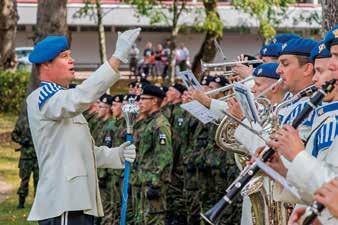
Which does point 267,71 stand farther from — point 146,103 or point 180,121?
point 180,121

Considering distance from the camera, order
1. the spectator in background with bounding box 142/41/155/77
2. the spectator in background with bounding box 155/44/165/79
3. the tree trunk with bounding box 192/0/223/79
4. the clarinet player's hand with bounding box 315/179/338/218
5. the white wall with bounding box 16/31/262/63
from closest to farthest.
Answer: the clarinet player's hand with bounding box 315/179/338/218
the tree trunk with bounding box 192/0/223/79
the spectator in background with bounding box 142/41/155/77
the spectator in background with bounding box 155/44/165/79
the white wall with bounding box 16/31/262/63

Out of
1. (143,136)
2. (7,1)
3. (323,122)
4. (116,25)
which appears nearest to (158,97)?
(143,136)

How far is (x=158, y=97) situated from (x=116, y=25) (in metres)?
35.0

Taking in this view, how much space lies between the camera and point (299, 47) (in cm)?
597

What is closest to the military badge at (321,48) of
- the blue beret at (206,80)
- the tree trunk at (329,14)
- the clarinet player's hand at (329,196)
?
the clarinet player's hand at (329,196)

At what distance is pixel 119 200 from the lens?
32.4 feet

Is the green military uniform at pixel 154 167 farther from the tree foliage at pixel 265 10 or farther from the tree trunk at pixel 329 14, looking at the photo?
the tree foliage at pixel 265 10

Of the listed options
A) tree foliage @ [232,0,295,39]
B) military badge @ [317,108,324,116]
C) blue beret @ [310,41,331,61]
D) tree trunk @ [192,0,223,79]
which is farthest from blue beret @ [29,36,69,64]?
tree trunk @ [192,0,223,79]

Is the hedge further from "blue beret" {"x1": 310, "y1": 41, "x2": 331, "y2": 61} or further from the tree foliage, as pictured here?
"blue beret" {"x1": 310, "y1": 41, "x2": 331, "y2": 61}

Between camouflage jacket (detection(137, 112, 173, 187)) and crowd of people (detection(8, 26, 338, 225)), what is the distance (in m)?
0.01

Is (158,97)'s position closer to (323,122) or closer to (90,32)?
(323,122)

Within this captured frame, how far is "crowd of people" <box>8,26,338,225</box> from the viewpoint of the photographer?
4297 mm

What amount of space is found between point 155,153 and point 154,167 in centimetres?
14

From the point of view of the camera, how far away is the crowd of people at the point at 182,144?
4.30m
